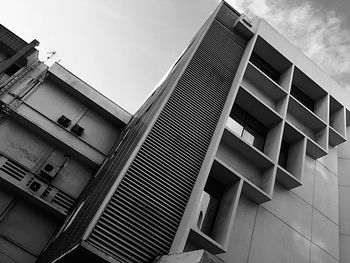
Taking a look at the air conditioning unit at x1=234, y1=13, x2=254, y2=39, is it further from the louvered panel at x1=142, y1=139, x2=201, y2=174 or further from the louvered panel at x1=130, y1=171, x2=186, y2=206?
the louvered panel at x1=130, y1=171, x2=186, y2=206

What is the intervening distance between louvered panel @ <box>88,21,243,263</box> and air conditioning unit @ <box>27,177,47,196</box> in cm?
477

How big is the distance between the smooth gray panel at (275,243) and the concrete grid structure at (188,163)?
45 millimetres

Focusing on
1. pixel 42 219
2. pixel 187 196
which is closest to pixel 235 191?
pixel 187 196

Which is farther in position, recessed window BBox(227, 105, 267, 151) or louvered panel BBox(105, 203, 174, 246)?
recessed window BBox(227, 105, 267, 151)

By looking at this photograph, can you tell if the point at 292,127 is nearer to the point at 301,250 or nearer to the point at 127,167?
the point at 301,250

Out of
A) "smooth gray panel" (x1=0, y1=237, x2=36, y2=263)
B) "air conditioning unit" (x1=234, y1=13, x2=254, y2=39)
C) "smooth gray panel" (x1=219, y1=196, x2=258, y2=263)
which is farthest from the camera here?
"air conditioning unit" (x1=234, y1=13, x2=254, y2=39)

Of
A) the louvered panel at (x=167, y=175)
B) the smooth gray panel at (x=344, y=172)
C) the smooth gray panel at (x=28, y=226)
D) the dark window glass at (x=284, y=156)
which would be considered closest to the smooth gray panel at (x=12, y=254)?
the smooth gray panel at (x=28, y=226)

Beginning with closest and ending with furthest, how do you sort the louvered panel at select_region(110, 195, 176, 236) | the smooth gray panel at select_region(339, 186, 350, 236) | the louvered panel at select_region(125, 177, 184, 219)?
the louvered panel at select_region(110, 195, 176, 236) → the louvered panel at select_region(125, 177, 184, 219) → the smooth gray panel at select_region(339, 186, 350, 236)

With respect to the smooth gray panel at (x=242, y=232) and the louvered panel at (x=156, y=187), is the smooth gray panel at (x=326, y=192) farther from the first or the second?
the louvered panel at (x=156, y=187)

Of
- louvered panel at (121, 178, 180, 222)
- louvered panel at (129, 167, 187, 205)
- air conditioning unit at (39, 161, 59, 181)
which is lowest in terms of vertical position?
louvered panel at (121, 178, 180, 222)

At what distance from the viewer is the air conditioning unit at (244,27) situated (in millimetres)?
15953

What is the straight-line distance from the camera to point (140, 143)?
9.52 meters

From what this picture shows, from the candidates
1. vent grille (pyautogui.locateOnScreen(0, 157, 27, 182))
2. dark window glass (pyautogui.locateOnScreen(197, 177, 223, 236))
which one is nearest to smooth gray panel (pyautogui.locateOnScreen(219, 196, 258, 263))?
dark window glass (pyautogui.locateOnScreen(197, 177, 223, 236))

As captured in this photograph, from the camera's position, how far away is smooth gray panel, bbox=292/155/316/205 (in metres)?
13.1
